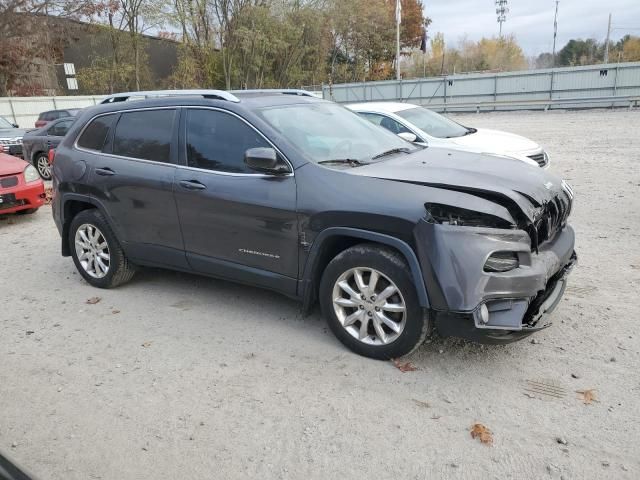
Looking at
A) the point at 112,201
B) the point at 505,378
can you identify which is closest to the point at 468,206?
the point at 505,378

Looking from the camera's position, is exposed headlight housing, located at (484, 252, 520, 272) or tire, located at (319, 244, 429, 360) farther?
tire, located at (319, 244, 429, 360)

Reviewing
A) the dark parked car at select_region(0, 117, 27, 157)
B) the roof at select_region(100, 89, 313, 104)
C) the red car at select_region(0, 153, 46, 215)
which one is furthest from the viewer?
the dark parked car at select_region(0, 117, 27, 157)

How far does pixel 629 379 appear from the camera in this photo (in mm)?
3363

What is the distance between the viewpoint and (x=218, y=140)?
14.3 ft

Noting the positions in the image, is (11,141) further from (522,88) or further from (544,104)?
(522,88)

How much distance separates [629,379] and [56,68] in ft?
125

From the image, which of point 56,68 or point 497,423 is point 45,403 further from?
point 56,68

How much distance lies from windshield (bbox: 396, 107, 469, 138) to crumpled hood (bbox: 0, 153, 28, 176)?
6.07 metres

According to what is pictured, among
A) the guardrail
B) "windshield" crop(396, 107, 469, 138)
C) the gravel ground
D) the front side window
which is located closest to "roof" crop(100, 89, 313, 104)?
the front side window

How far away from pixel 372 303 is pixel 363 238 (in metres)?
0.44

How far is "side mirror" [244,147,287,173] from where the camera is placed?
12.6 feet

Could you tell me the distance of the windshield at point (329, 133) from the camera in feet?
13.6

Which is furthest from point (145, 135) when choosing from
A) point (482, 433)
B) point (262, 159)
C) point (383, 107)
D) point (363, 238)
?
point (383, 107)

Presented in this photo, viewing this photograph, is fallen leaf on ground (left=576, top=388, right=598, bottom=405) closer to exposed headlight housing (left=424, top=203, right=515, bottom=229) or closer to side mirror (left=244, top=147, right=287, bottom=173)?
exposed headlight housing (left=424, top=203, right=515, bottom=229)
